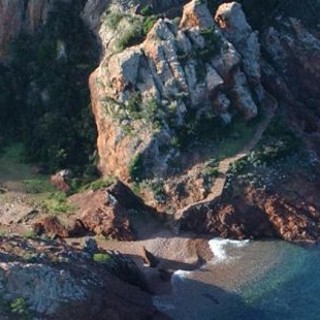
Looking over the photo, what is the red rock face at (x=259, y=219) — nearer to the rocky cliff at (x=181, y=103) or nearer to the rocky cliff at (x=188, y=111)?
the rocky cliff at (x=188, y=111)

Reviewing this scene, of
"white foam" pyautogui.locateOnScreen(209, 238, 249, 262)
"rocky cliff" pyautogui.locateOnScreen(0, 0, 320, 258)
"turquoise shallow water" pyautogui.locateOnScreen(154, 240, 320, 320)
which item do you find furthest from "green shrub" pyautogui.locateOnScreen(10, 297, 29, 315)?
"rocky cliff" pyautogui.locateOnScreen(0, 0, 320, 258)

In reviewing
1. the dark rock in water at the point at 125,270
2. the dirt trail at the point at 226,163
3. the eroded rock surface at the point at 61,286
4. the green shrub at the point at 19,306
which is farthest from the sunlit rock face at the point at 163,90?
the green shrub at the point at 19,306

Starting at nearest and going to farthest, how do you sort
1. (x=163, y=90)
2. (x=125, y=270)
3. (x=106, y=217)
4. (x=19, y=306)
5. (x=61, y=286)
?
(x=19, y=306), (x=61, y=286), (x=125, y=270), (x=106, y=217), (x=163, y=90)

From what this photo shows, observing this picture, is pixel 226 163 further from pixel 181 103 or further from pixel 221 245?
pixel 221 245

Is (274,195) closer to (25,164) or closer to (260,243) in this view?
(260,243)

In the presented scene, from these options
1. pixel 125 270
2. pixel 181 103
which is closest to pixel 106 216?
pixel 125 270

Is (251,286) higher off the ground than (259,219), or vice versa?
(259,219)

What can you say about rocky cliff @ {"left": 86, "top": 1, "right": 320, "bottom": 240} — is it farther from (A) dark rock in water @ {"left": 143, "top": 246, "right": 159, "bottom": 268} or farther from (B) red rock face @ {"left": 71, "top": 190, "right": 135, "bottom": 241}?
(A) dark rock in water @ {"left": 143, "top": 246, "right": 159, "bottom": 268}
